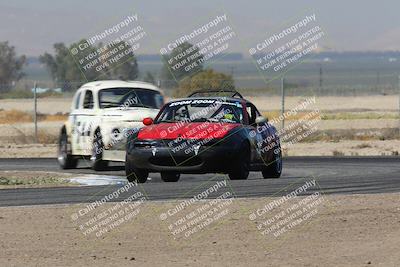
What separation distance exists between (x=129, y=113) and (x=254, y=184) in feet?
14.9

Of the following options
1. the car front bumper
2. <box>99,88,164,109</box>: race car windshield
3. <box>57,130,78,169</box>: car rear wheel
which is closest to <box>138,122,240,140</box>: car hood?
the car front bumper

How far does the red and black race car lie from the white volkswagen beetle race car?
2.24 m

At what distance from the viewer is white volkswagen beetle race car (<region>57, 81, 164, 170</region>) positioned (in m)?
25.8

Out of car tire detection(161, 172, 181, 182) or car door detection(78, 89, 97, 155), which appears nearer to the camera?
car tire detection(161, 172, 181, 182)

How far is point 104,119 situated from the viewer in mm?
26047

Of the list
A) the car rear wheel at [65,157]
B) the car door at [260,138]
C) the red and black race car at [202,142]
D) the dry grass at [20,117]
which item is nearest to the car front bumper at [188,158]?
the red and black race car at [202,142]

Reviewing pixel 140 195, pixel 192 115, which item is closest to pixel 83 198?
pixel 140 195

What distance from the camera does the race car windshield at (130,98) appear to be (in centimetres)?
2683

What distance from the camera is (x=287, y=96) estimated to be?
85.5m

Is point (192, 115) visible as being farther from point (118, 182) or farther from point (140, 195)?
point (140, 195)

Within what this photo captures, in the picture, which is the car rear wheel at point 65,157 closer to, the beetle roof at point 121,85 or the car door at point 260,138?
the beetle roof at point 121,85

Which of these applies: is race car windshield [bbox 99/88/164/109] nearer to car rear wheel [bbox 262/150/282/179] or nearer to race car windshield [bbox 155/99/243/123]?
race car windshield [bbox 155/99/243/123]

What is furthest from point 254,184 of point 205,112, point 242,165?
point 205,112

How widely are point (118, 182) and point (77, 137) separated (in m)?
4.08
